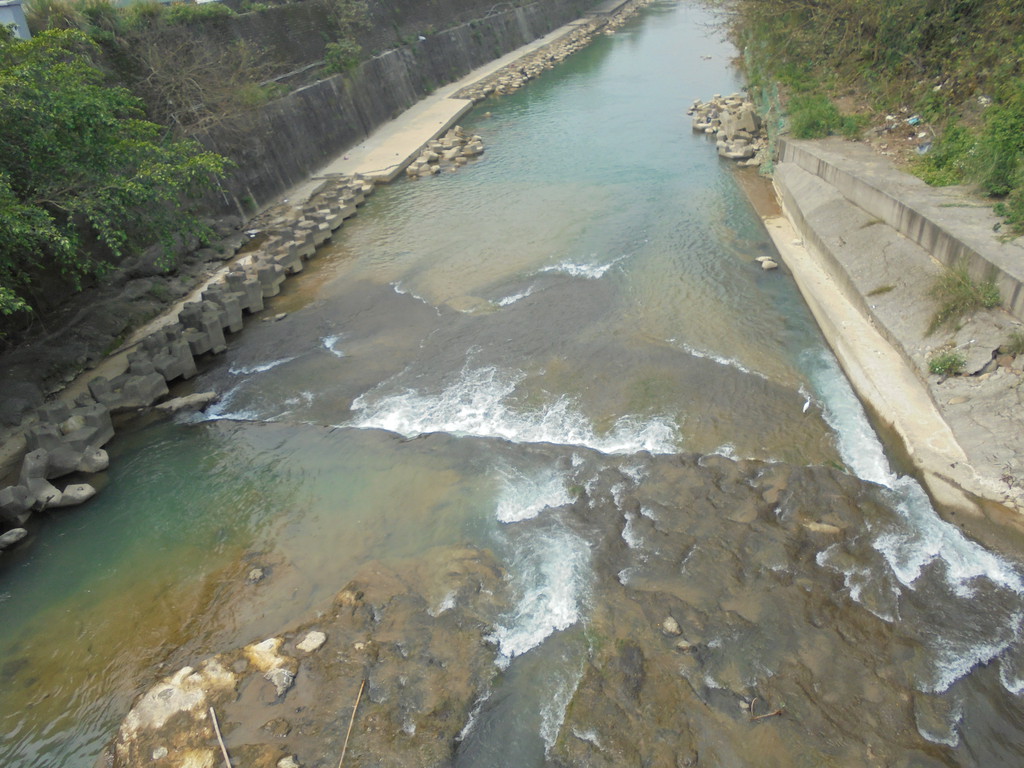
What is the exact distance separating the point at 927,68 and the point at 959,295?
368 inches

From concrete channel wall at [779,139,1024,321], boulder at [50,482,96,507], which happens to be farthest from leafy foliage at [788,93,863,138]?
boulder at [50,482,96,507]

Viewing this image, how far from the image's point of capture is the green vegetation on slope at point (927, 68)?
454 inches

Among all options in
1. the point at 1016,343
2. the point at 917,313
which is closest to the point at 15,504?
the point at 917,313

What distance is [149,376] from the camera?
11.1 meters

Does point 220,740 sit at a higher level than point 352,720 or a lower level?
higher

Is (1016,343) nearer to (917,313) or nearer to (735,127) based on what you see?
(917,313)

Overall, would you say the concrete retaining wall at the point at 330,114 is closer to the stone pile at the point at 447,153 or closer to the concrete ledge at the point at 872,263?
the stone pile at the point at 447,153

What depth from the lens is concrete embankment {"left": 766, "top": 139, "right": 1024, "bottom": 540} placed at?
7.85 m

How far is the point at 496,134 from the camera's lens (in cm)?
2505

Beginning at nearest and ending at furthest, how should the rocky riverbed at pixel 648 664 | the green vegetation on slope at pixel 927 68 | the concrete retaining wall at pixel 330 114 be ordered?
the rocky riverbed at pixel 648 664
the green vegetation on slope at pixel 927 68
the concrete retaining wall at pixel 330 114

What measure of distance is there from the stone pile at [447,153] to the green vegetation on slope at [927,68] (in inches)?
374

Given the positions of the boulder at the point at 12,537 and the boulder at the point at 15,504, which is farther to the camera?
the boulder at the point at 15,504

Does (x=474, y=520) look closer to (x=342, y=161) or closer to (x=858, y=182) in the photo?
(x=858, y=182)

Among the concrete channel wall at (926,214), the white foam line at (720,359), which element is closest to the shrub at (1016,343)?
the concrete channel wall at (926,214)
